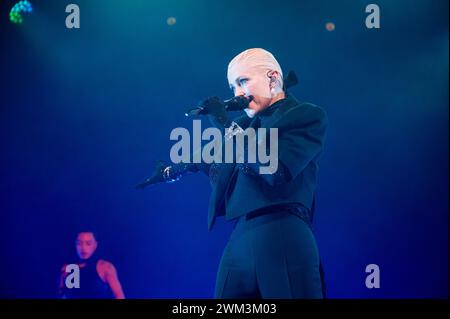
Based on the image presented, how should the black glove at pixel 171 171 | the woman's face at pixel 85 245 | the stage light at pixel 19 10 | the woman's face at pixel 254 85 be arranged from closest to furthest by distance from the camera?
the woman's face at pixel 254 85 → the black glove at pixel 171 171 → the woman's face at pixel 85 245 → the stage light at pixel 19 10

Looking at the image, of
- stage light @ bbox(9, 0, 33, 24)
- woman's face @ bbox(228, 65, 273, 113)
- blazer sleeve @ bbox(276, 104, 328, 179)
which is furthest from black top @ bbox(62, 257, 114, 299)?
blazer sleeve @ bbox(276, 104, 328, 179)

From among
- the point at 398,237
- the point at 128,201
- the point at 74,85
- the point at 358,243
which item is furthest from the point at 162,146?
the point at 398,237

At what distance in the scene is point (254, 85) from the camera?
81.7 inches

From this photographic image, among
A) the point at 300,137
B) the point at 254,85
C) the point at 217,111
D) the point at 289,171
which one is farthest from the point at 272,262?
the point at 254,85

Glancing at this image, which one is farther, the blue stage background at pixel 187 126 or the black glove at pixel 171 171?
the blue stage background at pixel 187 126

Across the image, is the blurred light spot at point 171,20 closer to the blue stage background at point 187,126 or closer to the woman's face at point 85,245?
the blue stage background at point 187,126

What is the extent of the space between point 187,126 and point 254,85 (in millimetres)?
1200

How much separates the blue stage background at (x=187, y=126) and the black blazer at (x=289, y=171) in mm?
1256

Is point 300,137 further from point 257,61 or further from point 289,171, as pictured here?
point 257,61

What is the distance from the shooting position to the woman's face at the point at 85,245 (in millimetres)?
3217

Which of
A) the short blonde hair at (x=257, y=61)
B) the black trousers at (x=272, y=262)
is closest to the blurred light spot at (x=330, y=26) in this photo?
the short blonde hair at (x=257, y=61)

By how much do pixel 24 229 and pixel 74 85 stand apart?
3.09ft

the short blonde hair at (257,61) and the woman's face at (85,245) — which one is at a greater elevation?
the short blonde hair at (257,61)

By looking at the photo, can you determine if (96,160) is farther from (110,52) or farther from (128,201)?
(110,52)
